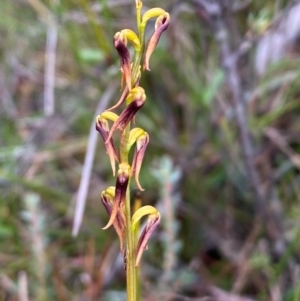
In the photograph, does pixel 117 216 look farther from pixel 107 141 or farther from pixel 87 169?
pixel 87 169

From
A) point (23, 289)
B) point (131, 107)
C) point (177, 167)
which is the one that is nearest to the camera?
point (131, 107)

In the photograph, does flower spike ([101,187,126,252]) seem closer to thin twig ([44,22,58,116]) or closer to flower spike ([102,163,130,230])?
flower spike ([102,163,130,230])

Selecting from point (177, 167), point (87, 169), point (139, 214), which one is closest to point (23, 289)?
point (87, 169)

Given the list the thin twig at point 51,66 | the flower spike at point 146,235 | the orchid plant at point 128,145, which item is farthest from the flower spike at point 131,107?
the thin twig at point 51,66

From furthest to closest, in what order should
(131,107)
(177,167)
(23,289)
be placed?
(177,167) → (23,289) → (131,107)

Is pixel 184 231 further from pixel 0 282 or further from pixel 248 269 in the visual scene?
pixel 0 282

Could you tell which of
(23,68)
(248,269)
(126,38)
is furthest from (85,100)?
(126,38)
